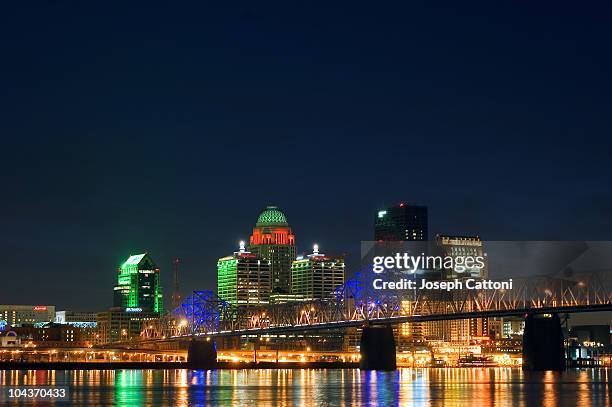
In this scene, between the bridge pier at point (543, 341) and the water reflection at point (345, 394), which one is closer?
the water reflection at point (345, 394)

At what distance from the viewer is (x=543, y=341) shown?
19450 cm

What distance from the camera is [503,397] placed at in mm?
111188

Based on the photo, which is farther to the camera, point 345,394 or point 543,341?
point 543,341

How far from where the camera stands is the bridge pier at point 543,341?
19388 cm

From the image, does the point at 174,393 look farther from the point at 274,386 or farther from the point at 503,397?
the point at 503,397

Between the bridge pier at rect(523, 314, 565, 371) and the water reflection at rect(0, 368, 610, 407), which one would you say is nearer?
the water reflection at rect(0, 368, 610, 407)

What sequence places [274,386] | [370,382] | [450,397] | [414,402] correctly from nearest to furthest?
[414,402] → [450,397] → [274,386] → [370,382]

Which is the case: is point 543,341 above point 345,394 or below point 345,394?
above

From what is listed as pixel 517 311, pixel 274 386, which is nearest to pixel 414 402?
pixel 274 386

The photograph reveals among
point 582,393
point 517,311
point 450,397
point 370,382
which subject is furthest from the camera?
point 517,311

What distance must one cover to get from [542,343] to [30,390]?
331ft

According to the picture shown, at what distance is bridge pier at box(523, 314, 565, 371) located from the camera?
193875 mm

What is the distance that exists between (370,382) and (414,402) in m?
44.7

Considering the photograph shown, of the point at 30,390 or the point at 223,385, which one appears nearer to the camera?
the point at 30,390
